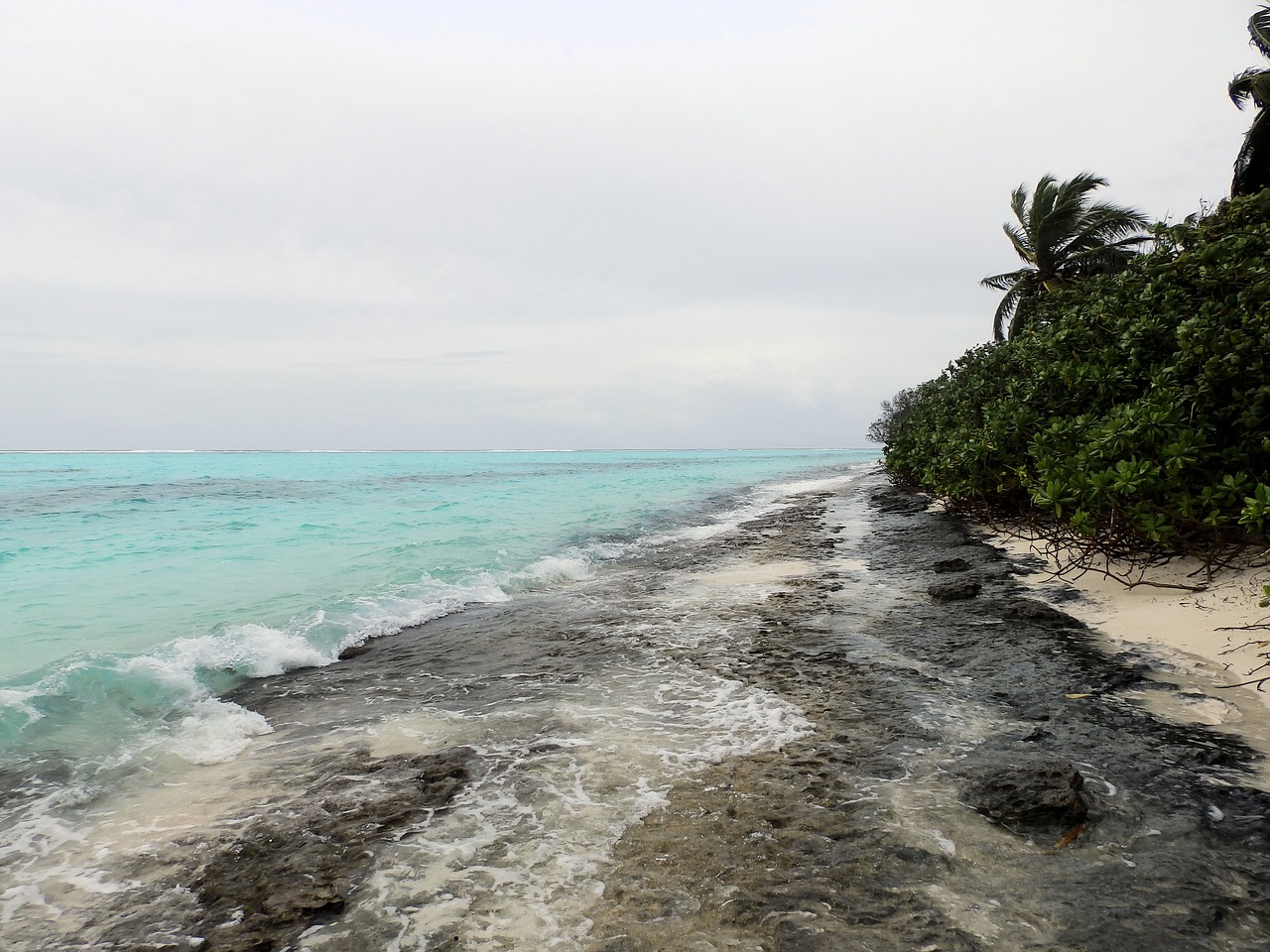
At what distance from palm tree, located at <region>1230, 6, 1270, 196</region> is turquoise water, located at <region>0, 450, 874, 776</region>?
14.0m

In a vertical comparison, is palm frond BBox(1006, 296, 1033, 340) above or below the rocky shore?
above

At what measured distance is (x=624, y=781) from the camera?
3.59 meters

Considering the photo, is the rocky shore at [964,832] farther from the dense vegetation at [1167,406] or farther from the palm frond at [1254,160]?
the palm frond at [1254,160]

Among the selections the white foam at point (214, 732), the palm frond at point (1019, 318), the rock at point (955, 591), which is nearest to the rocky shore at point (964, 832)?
the rock at point (955, 591)

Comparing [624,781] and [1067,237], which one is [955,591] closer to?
[624,781]

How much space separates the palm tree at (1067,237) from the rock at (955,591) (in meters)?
16.8

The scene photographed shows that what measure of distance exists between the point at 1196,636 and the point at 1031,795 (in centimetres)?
328

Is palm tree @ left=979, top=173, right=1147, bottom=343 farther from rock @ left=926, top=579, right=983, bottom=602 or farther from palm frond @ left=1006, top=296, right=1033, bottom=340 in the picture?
rock @ left=926, top=579, right=983, bottom=602

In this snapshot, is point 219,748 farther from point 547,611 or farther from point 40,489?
point 40,489

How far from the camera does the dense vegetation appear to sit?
563cm

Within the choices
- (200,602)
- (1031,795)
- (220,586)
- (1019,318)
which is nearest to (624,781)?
(1031,795)

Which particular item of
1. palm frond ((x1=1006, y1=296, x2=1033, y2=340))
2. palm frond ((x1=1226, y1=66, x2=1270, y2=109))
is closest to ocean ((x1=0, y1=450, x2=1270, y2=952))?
Result: palm frond ((x1=1226, y1=66, x2=1270, y2=109))

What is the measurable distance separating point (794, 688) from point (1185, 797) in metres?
2.25

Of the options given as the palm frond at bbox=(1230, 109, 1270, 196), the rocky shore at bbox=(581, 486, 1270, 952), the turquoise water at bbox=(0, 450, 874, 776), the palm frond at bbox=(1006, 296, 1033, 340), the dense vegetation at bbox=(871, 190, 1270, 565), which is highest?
the palm frond at bbox=(1230, 109, 1270, 196)
